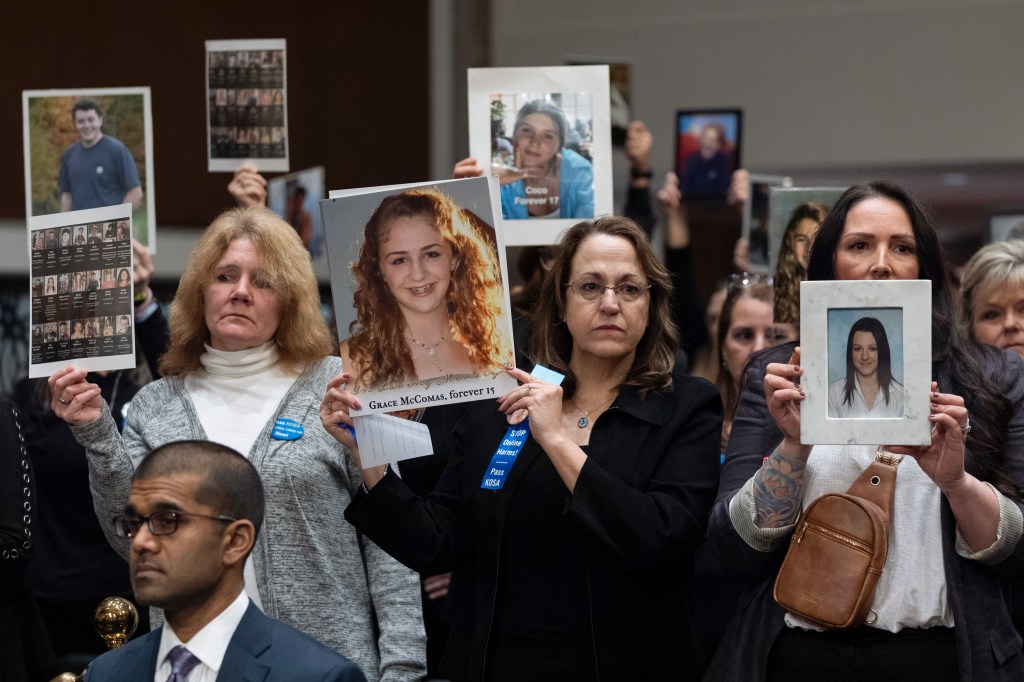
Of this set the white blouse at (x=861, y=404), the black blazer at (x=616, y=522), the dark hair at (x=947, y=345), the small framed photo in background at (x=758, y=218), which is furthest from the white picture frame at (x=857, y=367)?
the small framed photo in background at (x=758, y=218)

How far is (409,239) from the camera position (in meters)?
3.08

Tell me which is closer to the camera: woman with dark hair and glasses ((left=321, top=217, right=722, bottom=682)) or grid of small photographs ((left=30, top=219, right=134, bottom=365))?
woman with dark hair and glasses ((left=321, top=217, right=722, bottom=682))

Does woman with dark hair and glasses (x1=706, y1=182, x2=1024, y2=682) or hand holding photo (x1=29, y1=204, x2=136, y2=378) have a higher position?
hand holding photo (x1=29, y1=204, x2=136, y2=378)

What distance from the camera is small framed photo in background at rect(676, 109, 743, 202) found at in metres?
5.00

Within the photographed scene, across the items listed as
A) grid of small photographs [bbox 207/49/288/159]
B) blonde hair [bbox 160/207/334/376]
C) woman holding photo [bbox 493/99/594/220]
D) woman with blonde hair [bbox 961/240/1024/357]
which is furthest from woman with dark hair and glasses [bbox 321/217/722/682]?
grid of small photographs [bbox 207/49/288/159]

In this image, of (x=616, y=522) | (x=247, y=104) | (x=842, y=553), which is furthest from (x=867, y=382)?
(x=247, y=104)

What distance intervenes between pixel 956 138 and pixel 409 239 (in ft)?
16.1

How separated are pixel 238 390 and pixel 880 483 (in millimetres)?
1638

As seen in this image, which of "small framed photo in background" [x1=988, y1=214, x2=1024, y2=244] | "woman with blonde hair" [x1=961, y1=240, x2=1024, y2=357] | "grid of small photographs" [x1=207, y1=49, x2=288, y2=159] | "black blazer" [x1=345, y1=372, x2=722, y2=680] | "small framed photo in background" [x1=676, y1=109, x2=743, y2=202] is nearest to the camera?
"black blazer" [x1=345, y1=372, x2=722, y2=680]

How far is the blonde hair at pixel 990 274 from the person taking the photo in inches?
153

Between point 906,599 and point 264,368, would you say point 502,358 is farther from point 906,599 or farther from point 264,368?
point 906,599

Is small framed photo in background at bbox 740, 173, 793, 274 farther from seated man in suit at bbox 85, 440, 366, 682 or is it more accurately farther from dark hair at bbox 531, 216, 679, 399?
seated man in suit at bbox 85, 440, 366, 682

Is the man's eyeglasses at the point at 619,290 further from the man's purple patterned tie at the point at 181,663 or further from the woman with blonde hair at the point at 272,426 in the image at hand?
the man's purple patterned tie at the point at 181,663

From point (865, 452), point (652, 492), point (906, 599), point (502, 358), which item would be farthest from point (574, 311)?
point (906, 599)
